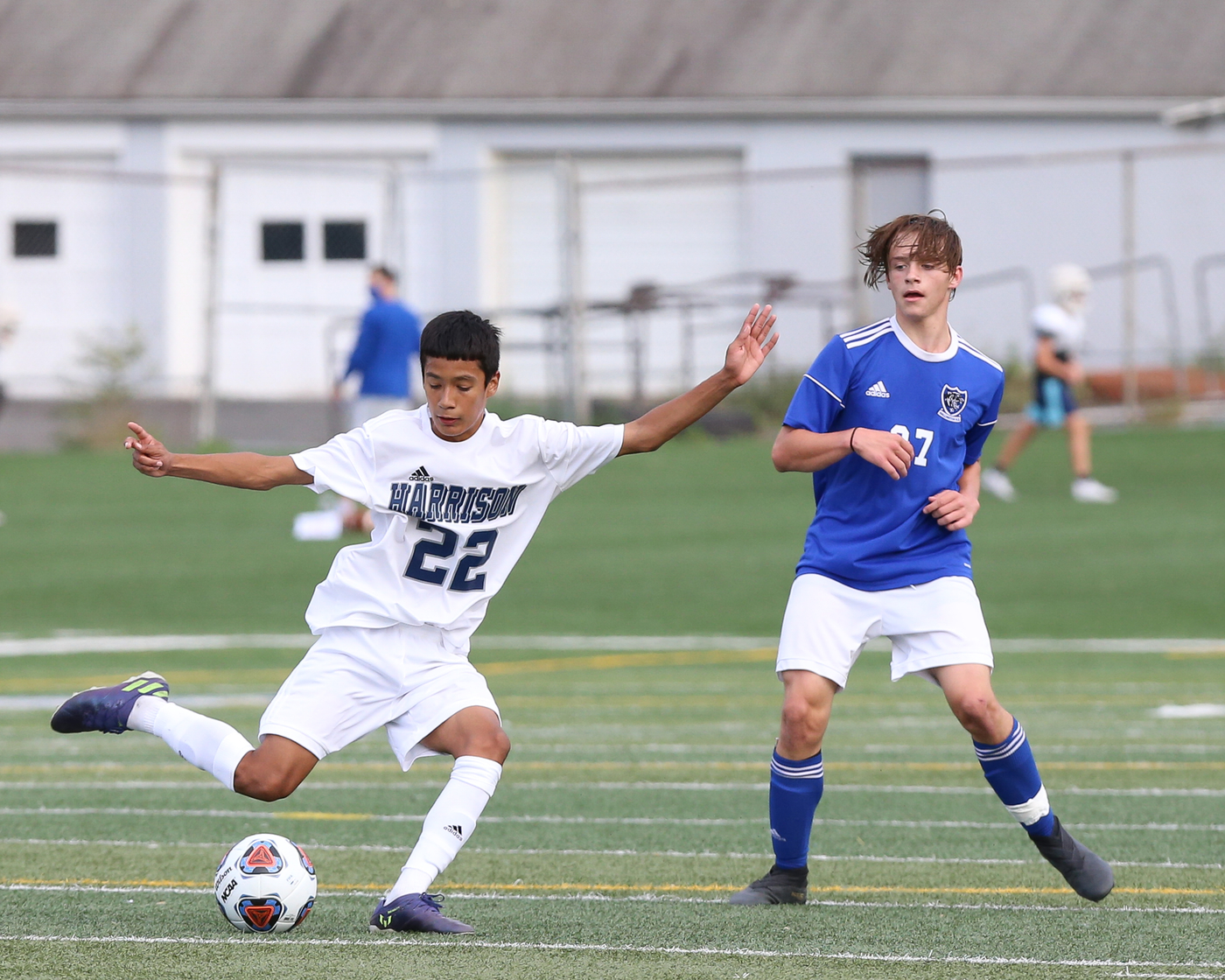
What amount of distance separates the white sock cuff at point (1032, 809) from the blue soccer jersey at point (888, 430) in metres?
0.68

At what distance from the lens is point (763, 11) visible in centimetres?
2686

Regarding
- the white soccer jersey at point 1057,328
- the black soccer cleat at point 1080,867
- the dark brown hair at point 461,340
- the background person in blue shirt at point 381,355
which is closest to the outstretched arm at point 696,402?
the dark brown hair at point 461,340

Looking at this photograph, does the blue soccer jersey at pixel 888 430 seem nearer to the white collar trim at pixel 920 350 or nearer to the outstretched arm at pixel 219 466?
the white collar trim at pixel 920 350

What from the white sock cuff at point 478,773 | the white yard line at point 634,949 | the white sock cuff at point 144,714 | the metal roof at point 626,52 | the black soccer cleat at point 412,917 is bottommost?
the white yard line at point 634,949

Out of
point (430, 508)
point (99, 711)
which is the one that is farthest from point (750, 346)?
point (99, 711)

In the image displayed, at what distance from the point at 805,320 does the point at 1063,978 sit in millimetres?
18482

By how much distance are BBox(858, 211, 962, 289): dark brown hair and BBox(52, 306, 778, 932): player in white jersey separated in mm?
531

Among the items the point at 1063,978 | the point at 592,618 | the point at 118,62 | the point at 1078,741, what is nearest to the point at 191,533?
the point at 592,618

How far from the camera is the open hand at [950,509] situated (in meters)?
5.48

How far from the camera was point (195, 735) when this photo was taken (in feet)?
18.1

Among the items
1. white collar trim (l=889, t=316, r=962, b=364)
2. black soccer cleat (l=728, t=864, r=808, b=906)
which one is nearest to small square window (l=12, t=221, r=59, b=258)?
white collar trim (l=889, t=316, r=962, b=364)

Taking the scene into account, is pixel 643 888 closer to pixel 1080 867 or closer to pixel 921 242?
pixel 1080 867

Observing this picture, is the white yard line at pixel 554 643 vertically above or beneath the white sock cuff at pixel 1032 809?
beneath

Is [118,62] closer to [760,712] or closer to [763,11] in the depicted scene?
[763,11]
